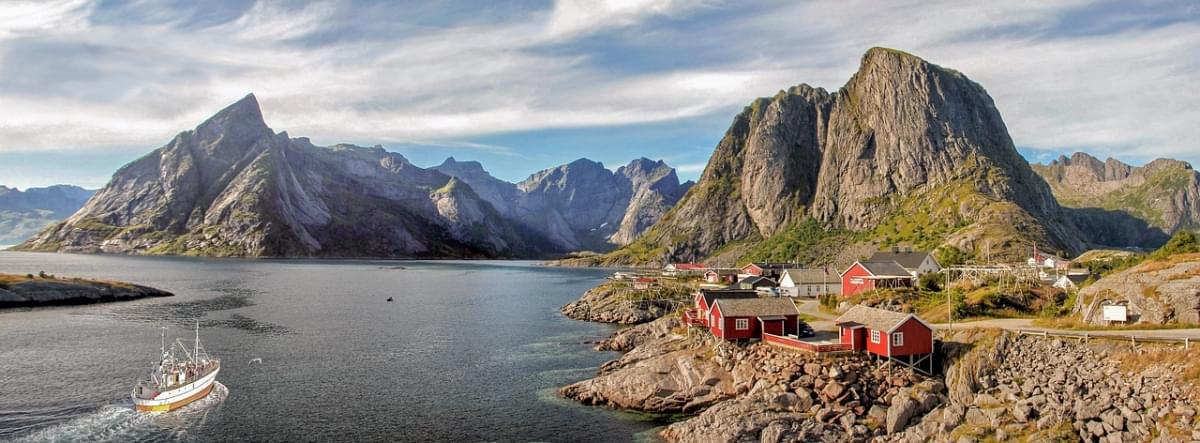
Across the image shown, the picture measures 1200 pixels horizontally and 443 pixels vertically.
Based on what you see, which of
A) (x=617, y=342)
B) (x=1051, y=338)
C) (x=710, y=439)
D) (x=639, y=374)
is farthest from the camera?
(x=617, y=342)

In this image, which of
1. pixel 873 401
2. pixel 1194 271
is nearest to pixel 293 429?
pixel 873 401

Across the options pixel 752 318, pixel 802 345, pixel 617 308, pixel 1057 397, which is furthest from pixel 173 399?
pixel 617 308

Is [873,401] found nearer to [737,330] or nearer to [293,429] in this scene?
[737,330]

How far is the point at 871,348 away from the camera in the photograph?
5522cm

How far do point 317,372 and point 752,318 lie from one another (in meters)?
43.4

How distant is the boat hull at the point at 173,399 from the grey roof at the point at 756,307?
149 ft

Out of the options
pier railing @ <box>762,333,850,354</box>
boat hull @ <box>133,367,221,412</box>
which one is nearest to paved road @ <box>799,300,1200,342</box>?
pier railing @ <box>762,333,850,354</box>

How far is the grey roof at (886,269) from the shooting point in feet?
338

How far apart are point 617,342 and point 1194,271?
54.8 m

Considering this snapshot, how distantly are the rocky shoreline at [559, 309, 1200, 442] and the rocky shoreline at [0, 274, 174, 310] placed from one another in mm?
116124

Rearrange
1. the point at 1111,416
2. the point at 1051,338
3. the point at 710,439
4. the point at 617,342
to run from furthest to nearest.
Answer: the point at 617,342 < the point at 1051,338 < the point at 710,439 < the point at 1111,416

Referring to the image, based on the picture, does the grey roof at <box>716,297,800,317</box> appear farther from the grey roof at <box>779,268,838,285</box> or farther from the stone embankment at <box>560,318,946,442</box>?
the grey roof at <box>779,268,838,285</box>

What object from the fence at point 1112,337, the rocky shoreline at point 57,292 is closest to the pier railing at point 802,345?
the fence at point 1112,337

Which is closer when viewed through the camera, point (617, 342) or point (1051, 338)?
point (1051, 338)
